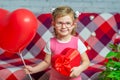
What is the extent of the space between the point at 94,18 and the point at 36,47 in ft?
1.97

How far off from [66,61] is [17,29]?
0.34 metres

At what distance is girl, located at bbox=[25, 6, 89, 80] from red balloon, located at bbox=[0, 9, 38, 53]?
21 centimetres

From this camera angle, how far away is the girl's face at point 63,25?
77.0 inches

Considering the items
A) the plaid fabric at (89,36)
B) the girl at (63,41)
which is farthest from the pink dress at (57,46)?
the plaid fabric at (89,36)

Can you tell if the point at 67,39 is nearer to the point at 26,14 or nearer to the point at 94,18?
the point at 26,14

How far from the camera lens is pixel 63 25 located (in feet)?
6.41

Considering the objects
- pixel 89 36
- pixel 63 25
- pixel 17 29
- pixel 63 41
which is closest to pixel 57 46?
pixel 63 41

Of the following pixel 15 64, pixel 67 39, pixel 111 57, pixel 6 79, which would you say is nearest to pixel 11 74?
pixel 6 79

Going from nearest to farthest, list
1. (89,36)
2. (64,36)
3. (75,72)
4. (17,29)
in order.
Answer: (17,29)
(75,72)
(64,36)
(89,36)

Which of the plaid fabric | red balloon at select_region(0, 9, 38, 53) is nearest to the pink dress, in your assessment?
red balloon at select_region(0, 9, 38, 53)

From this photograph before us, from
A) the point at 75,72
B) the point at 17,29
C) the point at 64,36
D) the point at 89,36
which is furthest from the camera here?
the point at 89,36

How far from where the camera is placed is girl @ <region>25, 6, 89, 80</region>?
6.42ft

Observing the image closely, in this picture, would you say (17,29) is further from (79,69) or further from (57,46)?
(79,69)

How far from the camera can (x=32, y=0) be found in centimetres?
314
